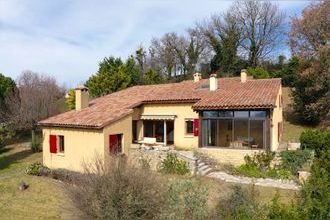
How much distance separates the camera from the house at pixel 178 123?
28.0 m

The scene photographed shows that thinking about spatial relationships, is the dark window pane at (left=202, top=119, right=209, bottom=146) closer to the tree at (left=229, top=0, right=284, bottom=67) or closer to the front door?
the front door

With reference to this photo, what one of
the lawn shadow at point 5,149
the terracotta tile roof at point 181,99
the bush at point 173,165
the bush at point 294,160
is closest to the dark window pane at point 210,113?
the terracotta tile roof at point 181,99

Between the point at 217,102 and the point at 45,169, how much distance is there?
15192 mm

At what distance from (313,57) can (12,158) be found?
121 ft

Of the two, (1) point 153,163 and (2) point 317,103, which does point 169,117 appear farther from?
(2) point 317,103

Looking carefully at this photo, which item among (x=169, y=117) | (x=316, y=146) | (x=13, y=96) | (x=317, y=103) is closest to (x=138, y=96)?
(x=169, y=117)

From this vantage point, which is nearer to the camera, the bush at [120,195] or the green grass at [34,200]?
the bush at [120,195]

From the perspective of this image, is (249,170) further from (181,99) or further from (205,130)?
(181,99)

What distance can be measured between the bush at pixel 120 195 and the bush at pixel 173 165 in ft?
38.8

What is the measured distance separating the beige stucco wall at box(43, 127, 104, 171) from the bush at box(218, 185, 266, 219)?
14215mm

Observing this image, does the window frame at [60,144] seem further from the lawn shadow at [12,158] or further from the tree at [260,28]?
the tree at [260,28]

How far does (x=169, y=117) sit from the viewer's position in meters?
32.5

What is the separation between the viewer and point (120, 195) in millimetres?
13945

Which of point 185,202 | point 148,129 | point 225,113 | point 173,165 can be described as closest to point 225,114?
point 225,113
